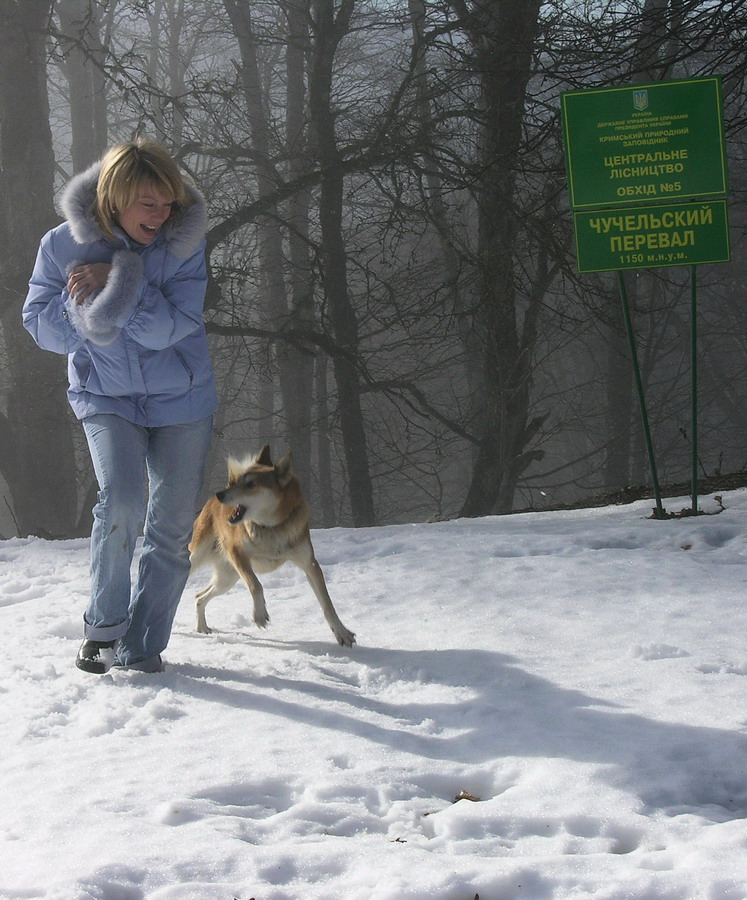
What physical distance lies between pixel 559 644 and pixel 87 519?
43.2 feet

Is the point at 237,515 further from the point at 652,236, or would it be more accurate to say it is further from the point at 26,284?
the point at 26,284

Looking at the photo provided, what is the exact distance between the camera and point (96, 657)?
411cm

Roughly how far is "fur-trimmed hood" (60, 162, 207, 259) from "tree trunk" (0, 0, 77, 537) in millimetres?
11117

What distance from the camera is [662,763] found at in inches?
126

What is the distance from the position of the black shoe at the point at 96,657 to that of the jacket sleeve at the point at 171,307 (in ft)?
4.35

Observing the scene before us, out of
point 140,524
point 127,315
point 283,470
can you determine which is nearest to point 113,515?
point 140,524

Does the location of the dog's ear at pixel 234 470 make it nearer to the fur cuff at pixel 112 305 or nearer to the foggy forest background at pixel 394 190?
the fur cuff at pixel 112 305

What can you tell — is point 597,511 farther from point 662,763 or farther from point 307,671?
point 662,763

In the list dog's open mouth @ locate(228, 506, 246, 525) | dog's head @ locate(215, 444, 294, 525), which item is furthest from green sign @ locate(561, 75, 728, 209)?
dog's open mouth @ locate(228, 506, 246, 525)

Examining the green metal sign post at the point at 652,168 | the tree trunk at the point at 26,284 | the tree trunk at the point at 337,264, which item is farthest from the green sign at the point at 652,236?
the tree trunk at the point at 26,284

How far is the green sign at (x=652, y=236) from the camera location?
23.2 feet

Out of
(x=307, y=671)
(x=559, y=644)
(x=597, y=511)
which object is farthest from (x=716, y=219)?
(x=307, y=671)

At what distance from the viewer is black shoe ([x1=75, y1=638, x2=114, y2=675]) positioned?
13.5ft

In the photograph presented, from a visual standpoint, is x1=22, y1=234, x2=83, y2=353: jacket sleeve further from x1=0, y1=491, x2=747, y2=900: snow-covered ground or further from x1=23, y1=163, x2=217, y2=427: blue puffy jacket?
x1=0, y1=491, x2=747, y2=900: snow-covered ground
